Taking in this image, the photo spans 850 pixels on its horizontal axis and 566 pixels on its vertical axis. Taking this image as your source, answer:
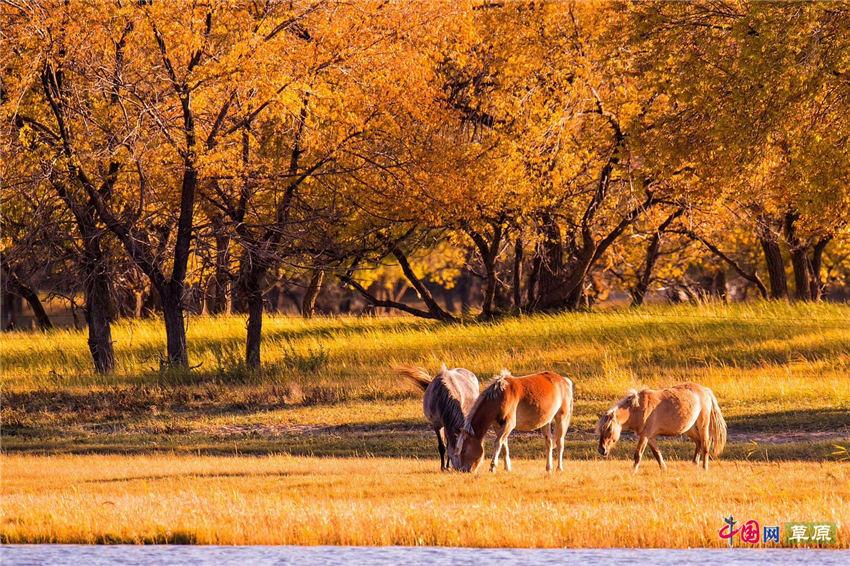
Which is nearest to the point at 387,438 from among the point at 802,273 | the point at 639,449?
the point at 639,449

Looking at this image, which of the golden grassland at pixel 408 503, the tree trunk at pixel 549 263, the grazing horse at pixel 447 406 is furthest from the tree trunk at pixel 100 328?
the grazing horse at pixel 447 406

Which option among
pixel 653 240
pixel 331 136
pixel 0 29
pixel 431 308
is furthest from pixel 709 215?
pixel 0 29

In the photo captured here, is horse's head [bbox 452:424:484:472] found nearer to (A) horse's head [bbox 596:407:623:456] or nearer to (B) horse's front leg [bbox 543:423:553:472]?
(B) horse's front leg [bbox 543:423:553:472]

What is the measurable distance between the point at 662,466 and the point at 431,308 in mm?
27367

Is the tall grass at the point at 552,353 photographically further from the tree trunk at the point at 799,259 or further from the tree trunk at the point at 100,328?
the tree trunk at the point at 799,259

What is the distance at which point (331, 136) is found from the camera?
29.9m

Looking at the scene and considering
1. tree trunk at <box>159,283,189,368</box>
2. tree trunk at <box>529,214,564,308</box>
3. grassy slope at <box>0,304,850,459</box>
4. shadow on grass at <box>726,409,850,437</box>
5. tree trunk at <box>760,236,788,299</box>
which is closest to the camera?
grassy slope at <box>0,304,850,459</box>

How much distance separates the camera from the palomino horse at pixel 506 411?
1520cm

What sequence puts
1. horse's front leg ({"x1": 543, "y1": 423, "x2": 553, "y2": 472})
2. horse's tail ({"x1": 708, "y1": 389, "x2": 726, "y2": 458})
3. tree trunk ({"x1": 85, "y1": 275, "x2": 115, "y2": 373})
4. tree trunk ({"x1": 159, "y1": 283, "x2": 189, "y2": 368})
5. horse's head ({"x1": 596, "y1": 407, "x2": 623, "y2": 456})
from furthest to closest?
tree trunk ({"x1": 85, "y1": 275, "x2": 115, "y2": 373}) < tree trunk ({"x1": 159, "y1": 283, "x2": 189, "y2": 368}) < horse's tail ({"x1": 708, "y1": 389, "x2": 726, "y2": 458}) < horse's front leg ({"x1": 543, "y1": 423, "x2": 553, "y2": 472}) < horse's head ({"x1": 596, "y1": 407, "x2": 623, "y2": 456})

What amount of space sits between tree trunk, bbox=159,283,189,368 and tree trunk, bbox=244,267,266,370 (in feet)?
4.70

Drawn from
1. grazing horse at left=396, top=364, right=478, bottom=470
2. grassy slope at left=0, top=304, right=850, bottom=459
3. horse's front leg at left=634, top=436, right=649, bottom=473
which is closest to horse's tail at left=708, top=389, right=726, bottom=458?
horse's front leg at left=634, top=436, right=649, bottom=473

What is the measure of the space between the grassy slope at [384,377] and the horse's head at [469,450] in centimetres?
369

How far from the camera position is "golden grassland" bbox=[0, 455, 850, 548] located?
1216 centimetres

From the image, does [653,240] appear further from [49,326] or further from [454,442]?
[454,442]
